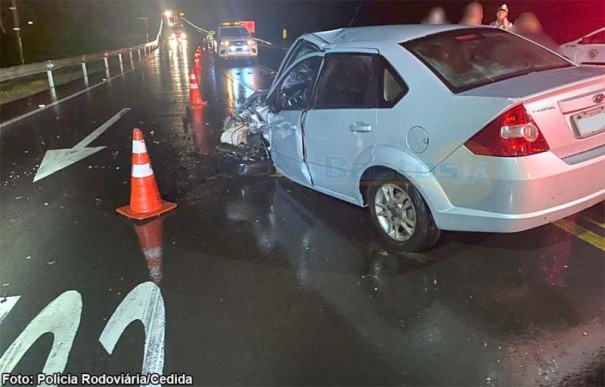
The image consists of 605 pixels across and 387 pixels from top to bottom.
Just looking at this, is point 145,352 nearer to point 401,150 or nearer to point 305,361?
point 305,361

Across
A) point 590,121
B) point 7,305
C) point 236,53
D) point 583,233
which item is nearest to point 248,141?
point 7,305

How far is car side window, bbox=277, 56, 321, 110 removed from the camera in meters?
4.99

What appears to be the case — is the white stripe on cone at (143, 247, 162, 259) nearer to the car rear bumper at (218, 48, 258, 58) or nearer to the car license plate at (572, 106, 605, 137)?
the car license plate at (572, 106, 605, 137)

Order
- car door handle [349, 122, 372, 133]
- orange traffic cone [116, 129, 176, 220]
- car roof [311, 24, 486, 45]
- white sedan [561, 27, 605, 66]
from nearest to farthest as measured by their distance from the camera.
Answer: car door handle [349, 122, 372, 133], car roof [311, 24, 486, 45], orange traffic cone [116, 129, 176, 220], white sedan [561, 27, 605, 66]

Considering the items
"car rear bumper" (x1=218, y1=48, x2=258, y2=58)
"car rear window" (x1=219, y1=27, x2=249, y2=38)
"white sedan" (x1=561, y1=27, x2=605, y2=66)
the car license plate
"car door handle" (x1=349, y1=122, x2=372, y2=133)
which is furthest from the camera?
"car rear window" (x1=219, y1=27, x2=249, y2=38)

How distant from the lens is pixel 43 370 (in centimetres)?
309

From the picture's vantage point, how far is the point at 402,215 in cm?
427

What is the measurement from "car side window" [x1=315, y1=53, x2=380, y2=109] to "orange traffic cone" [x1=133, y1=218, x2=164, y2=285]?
1937 millimetres

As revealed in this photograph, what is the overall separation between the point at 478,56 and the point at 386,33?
2.70 ft

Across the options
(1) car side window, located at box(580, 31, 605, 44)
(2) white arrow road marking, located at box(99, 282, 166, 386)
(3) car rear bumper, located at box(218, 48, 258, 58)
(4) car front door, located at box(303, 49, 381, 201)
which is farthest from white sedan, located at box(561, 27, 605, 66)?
(3) car rear bumper, located at box(218, 48, 258, 58)

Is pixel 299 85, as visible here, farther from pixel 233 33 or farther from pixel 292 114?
pixel 233 33

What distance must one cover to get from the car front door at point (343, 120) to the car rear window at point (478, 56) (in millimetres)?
452

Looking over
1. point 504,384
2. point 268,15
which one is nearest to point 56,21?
point 268,15

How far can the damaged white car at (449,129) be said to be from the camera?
11.2 ft
